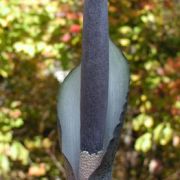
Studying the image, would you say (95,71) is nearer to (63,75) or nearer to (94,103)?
(94,103)

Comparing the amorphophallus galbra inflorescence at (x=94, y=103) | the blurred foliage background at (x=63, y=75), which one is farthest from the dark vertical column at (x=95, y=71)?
the blurred foliage background at (x=63, y=75)

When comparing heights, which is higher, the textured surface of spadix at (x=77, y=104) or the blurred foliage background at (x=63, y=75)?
the textured surface of spadix at (x=77, y=104)

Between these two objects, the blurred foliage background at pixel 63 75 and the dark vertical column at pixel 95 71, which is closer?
the dark vertical column at pixel 95 71

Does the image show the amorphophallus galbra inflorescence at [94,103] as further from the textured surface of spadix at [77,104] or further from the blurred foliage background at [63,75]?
the blurred foliage background at [63,75]

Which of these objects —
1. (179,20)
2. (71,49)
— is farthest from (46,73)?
(179,20)

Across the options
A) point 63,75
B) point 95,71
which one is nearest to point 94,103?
point 95,71
